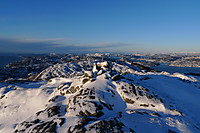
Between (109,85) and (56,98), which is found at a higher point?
(109,85)

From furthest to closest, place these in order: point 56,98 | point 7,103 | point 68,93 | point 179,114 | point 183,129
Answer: point 7,103 < point 68,93 < point 56,98 < point 179,114 < point 183,129

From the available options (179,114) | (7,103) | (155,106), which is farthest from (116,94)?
(7,103)

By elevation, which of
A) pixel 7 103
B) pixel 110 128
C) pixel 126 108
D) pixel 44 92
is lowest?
pixel 7 103

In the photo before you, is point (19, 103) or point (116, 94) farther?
point (19, 103)

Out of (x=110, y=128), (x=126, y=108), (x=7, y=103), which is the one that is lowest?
(x=7, y=103)

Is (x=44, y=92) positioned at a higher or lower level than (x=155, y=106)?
lower

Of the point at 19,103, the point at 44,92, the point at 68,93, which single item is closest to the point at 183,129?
the point at 68,93

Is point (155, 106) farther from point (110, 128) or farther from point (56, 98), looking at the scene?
point (56, 98)

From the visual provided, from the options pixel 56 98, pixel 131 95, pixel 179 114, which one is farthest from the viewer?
pixel 56 98

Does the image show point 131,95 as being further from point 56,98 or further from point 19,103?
point 19,103
